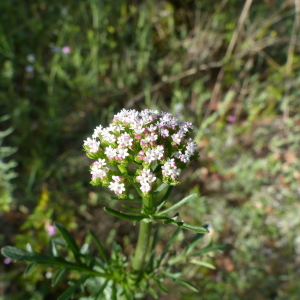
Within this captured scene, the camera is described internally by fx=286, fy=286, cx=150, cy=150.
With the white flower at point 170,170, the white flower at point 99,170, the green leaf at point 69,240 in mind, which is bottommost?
the green leaf at point 69,240

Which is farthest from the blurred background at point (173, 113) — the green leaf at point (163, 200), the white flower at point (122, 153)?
the white flower at point (122, 153)

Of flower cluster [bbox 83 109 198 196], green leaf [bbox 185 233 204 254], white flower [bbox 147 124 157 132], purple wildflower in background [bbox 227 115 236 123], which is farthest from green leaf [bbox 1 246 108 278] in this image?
purple wildflower in background [bbox 227 115 236 123]

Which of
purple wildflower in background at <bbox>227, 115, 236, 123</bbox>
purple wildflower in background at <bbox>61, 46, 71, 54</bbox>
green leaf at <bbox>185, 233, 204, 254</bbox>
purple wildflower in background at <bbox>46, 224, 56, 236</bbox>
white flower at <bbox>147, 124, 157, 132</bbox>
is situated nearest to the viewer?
white flower at <bbox>147, 124, 157, 132</bbox>

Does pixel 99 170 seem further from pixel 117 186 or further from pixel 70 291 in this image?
pixel 70 291

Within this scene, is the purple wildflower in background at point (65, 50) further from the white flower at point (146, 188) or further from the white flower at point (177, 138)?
the white flower at point (146, 188)

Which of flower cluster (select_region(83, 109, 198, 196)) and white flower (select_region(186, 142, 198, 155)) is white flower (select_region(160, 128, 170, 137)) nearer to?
flower cluster (select_region(83, 109, 198, 196))

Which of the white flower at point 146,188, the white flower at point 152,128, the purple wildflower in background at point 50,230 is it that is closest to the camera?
the white flower at point 146,188
